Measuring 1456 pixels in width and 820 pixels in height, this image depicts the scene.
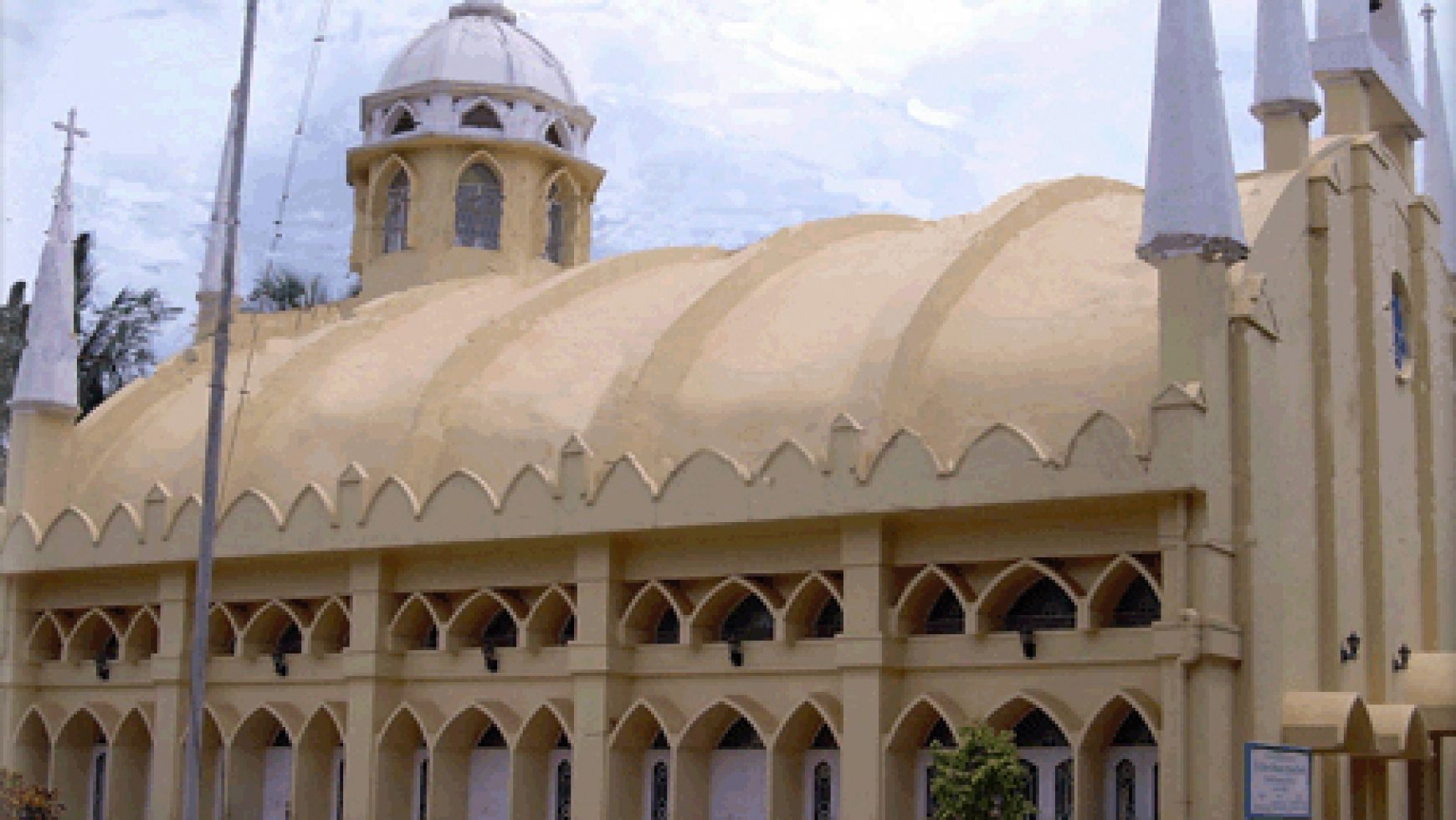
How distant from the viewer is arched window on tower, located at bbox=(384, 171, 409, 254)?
2917cm

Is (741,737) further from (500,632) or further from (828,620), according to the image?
(500,632)

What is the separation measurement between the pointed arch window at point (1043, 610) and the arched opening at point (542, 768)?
4.78 meters

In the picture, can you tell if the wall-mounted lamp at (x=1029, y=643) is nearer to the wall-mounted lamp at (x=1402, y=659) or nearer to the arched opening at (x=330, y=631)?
the wall-mounted lamp at (x=1402, y=659)

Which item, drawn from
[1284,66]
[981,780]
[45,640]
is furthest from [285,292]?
[981,780]

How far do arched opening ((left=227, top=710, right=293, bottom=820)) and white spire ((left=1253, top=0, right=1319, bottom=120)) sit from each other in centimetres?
1228

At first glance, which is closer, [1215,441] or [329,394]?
[1215,441]

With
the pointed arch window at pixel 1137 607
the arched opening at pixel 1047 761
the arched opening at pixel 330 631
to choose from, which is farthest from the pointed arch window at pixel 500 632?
the pointed arch window at pixel 1137 607

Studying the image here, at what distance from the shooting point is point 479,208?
95.2 feet

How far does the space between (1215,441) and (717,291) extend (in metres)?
6.81

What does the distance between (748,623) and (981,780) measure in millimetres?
3721

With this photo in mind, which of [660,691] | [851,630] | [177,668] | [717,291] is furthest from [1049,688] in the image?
[177,668]

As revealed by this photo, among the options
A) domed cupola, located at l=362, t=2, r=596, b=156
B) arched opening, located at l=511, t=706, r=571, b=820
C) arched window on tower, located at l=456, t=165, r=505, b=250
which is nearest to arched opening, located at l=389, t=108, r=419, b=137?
domed cupola, located at l=362, t=2, r=596, b=156

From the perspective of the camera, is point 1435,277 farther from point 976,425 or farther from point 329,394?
point 329,394

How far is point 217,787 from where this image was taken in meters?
22.5
